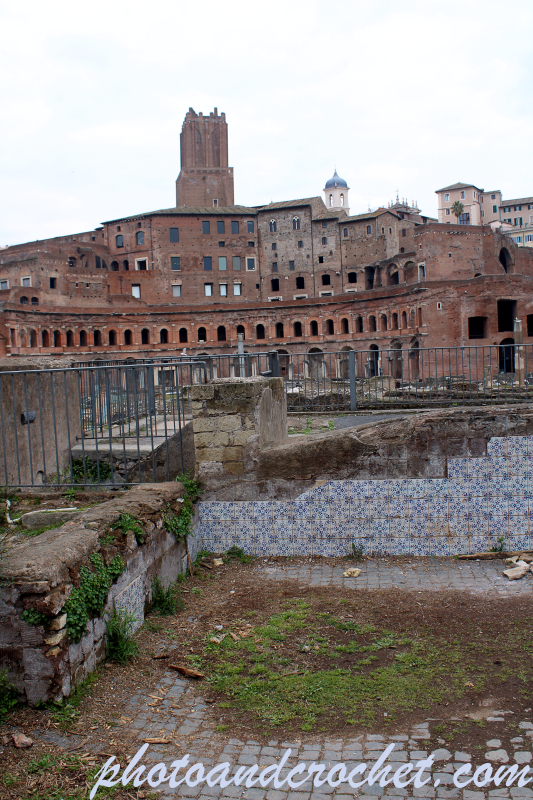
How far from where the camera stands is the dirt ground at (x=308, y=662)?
3.16m

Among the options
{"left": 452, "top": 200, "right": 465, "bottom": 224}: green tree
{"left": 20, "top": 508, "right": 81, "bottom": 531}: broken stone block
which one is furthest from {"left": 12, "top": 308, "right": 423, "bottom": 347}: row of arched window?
{"left": 20, "top": 508, "right": 81, "bottom": 531}: broken stone block

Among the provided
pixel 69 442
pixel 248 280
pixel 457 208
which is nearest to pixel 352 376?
pixel 69 442

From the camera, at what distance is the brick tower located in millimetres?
60625

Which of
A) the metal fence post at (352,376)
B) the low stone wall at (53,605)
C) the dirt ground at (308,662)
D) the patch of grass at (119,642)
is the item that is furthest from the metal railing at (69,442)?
the metal fence post at (352,376)

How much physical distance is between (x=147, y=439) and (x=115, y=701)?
3.85 m

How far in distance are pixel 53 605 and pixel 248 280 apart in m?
54.0

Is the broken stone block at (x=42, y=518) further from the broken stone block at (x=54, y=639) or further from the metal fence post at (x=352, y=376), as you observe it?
the metal fence post at (x=352, y=376)

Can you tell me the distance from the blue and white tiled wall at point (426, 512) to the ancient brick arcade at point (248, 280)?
37907mm

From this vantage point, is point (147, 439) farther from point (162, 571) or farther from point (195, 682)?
point (195, 682)

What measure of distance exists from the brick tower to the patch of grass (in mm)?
60775

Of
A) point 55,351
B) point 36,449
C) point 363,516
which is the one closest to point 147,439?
point 36,449

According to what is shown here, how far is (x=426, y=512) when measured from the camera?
6031mm

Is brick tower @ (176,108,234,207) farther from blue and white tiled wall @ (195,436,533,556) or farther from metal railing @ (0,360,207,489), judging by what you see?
blue and white tiled wall @ (195,436,533,556)

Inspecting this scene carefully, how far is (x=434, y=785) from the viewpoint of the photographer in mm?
2809
